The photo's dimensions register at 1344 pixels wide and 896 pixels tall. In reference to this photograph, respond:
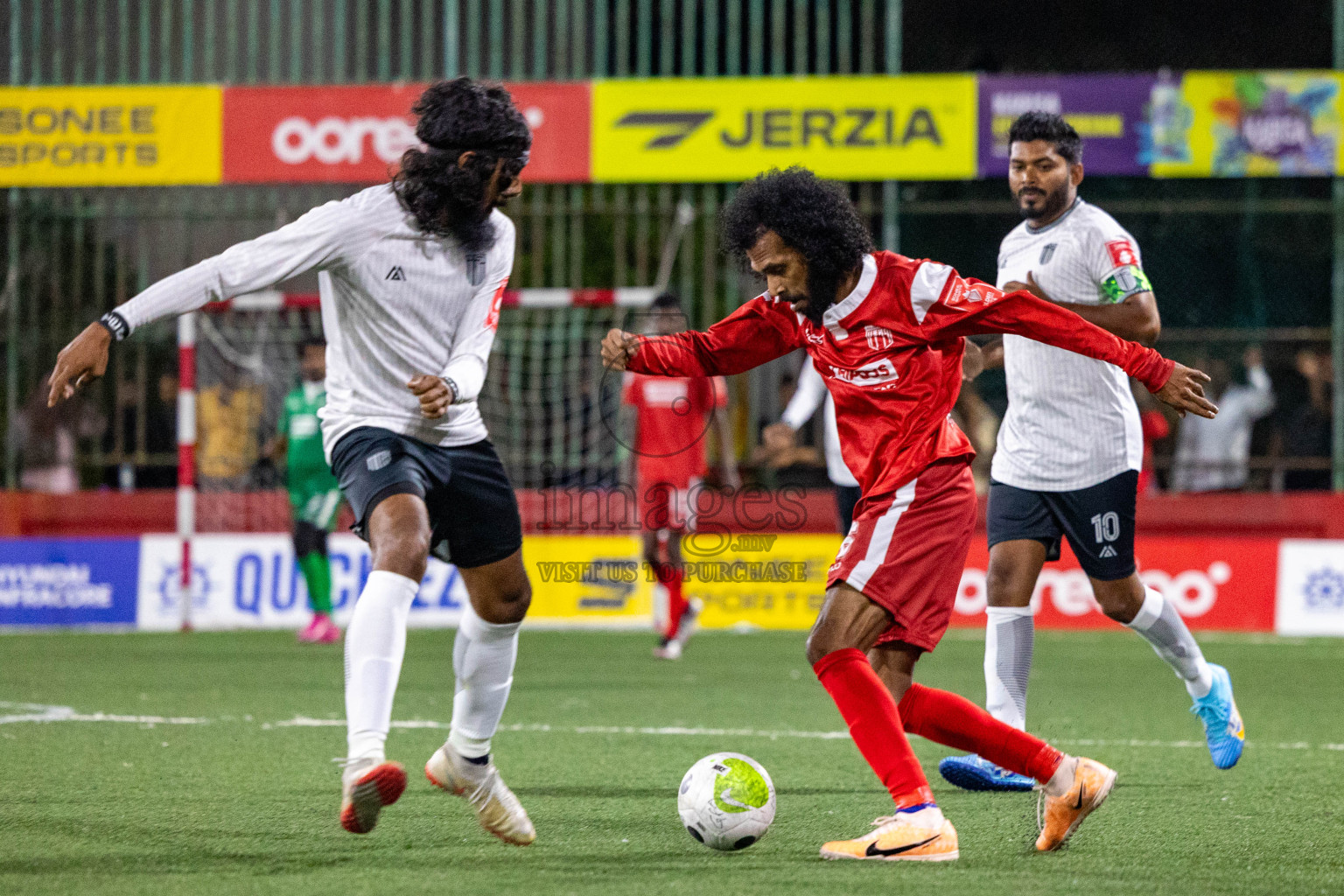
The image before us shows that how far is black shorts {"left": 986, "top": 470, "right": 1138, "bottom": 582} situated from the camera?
19.2 feet

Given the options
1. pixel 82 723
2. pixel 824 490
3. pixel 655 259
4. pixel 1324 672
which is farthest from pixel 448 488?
pixel 655 259

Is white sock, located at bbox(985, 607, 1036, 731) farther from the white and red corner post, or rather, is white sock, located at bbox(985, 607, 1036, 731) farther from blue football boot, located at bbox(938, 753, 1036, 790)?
the white and red corner post

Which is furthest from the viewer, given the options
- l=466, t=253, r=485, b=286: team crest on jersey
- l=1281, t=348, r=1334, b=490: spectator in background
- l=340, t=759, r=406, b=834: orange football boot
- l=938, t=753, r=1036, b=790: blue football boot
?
l=1281, t=348, r=1334, b=490: spectator in background

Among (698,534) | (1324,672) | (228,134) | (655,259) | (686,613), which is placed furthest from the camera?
(655,259)

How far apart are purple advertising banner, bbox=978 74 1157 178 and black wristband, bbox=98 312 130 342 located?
1028 centimetres

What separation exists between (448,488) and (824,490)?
32.7 feet

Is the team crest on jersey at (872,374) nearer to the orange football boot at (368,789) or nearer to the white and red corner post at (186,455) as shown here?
the orange football boot at (368,789)

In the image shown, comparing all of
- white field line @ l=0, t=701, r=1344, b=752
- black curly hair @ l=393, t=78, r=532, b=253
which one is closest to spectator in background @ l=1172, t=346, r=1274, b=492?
white field line @ l=0, t=701, r=1344, b=752

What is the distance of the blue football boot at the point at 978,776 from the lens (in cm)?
577

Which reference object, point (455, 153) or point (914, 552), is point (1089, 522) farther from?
point (455, 153)

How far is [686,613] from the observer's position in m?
10.9

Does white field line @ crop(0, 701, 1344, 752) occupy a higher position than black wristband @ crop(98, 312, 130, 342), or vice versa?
black wristband @ crop(98, 312, 130, 342)

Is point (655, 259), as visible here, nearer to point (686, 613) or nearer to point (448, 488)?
point (686, 613)

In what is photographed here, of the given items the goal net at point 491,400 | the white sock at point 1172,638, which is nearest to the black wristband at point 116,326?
the white sock at point 1172,638
